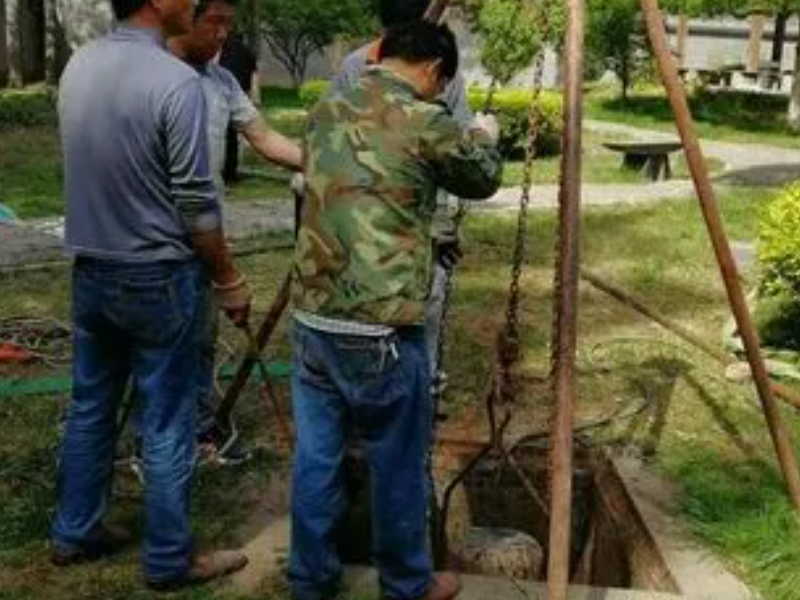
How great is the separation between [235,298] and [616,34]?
1987 centimetres

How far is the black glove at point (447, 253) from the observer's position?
14.6ft

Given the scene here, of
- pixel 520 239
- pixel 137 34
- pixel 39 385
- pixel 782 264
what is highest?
pixel 137 34

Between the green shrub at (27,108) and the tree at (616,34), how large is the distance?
9.66 meters

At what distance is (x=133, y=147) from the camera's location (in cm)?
344

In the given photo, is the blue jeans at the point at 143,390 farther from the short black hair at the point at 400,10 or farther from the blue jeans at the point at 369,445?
the short black hair at the point at 400,10

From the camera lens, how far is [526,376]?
6262 millimetres

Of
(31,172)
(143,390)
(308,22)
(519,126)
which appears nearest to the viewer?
(143,390)

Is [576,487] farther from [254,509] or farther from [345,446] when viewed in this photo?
[345,446]

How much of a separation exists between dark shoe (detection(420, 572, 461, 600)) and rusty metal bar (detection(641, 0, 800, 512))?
137 cm

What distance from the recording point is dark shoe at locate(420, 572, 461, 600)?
371 cm

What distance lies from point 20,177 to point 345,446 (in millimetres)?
10323

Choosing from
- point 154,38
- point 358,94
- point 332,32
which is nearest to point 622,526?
point 358,94

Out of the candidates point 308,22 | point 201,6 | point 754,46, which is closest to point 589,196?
point 201,6

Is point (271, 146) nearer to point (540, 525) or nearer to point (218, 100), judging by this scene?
point (218, 100)
